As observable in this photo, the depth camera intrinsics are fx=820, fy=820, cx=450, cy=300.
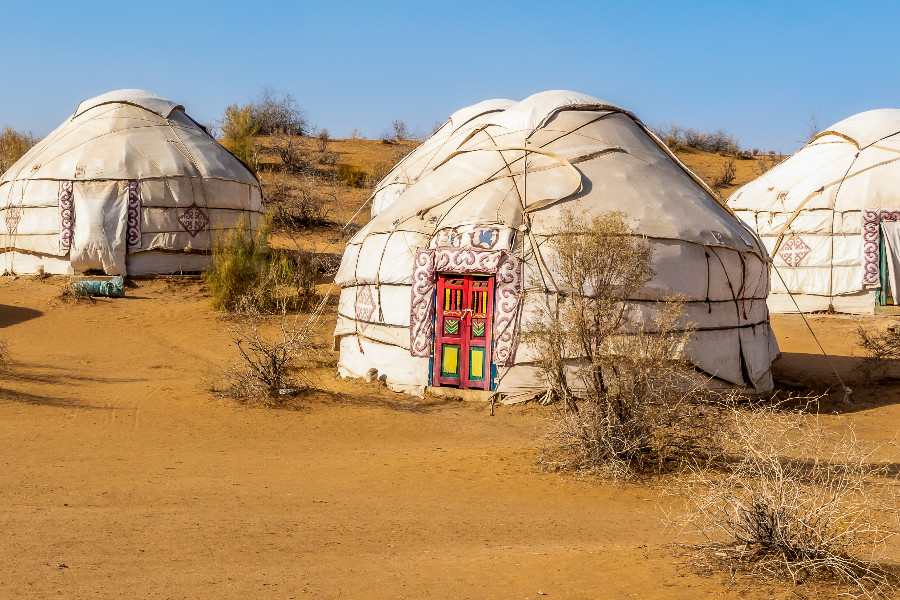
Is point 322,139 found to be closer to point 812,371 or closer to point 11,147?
point 11,147

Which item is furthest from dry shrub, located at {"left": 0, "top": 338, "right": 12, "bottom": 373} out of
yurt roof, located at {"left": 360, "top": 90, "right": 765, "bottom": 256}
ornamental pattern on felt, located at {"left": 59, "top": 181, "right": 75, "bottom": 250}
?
ornamental pattern on felt, located at {"left": 59, "top": 181, "right": 75, "bottom": 250}

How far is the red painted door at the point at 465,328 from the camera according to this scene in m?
8.53

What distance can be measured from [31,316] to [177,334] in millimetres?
2465

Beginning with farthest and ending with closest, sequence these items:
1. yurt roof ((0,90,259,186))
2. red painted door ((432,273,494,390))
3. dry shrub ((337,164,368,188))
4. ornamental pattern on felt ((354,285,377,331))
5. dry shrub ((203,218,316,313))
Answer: dry shrub ((337,164,368,188)), yurt roof ((0,90,259,186)), dry shrub ((203,218,316,313)), ornamental pattern on felt ((354,285,377,331)), red painted door ((432,273,494,390))

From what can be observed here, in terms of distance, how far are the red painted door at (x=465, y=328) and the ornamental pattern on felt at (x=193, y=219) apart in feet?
29.3

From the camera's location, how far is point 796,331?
→ 14258mm

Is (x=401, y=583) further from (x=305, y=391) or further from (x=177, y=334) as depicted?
(x=177, y=334)

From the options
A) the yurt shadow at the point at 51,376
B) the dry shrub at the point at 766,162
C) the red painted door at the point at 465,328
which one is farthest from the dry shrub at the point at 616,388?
the dry shrub at the point at 766,162

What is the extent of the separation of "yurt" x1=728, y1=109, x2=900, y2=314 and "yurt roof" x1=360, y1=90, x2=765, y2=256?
6290 millimetres

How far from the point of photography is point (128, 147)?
52.6 feet

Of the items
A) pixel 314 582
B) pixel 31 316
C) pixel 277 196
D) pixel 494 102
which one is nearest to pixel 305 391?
pixel 314 582

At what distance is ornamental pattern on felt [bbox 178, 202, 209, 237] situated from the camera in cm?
1592

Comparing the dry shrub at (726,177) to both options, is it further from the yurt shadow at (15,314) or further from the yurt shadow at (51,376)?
the yurt shadow at (51,376)

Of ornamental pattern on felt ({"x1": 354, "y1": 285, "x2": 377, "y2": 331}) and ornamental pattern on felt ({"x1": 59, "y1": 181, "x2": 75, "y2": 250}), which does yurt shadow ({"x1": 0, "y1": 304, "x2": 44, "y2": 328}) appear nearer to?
ornamental pattern on felt ({"x1": 59, "y1": 181, "x2": 75, "y2": 250})
